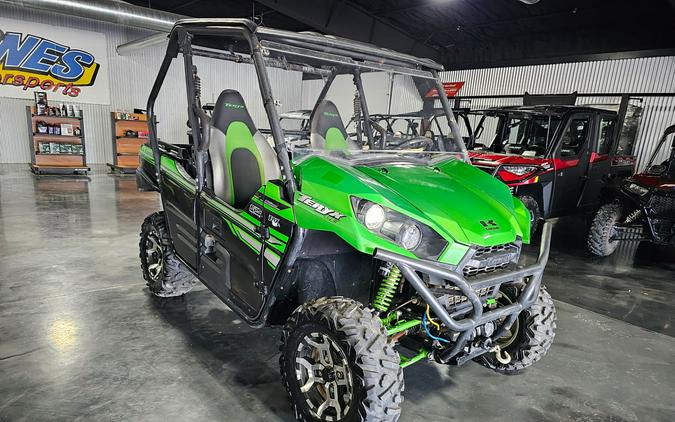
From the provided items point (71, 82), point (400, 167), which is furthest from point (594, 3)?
point (71, 82)

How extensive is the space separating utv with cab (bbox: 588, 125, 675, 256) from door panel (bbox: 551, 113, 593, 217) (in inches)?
30.7

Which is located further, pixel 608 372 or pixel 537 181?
pixel 537 181

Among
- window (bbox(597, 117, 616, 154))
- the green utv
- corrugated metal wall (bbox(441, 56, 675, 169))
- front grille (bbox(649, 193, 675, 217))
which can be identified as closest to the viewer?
the green utv

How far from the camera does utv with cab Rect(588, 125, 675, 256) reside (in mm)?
4941

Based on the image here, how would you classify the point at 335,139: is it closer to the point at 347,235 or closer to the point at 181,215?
the point at 181,215

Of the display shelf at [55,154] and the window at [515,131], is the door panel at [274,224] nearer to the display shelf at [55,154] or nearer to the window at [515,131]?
the window at [515,131]

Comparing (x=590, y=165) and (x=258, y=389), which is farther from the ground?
(x=590, y=165)

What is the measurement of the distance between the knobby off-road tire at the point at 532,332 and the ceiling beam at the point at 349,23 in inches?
372

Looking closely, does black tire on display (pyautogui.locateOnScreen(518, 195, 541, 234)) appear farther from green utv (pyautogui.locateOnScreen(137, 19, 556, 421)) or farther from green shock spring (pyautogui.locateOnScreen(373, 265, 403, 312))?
green shock spring (pyautogui.locateOnScreen(373, 265, 403, 312))

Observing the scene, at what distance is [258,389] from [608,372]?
2299 mm

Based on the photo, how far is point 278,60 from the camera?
2490mm

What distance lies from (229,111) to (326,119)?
0.74m

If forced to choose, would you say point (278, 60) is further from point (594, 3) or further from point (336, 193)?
point (594, 3)

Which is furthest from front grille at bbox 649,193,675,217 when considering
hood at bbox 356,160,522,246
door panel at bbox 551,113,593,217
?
hood at bbox 356,160,522,246
